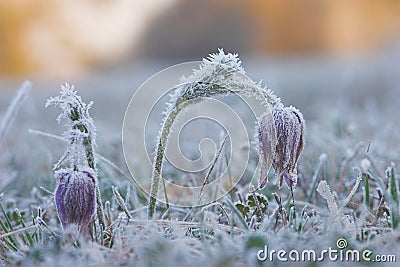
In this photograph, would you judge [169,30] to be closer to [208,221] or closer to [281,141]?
[208,221]

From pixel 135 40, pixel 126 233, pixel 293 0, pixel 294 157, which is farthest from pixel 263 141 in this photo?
pixel 293 0

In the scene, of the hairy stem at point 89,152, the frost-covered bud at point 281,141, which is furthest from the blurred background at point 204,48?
the hairy stem at point 89,152

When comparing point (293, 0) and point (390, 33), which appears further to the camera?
point (293, 0)

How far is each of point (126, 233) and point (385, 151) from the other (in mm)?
1263

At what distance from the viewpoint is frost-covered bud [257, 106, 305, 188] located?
50.6 inches

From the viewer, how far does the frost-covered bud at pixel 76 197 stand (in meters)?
1.23

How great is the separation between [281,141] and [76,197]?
411 mm

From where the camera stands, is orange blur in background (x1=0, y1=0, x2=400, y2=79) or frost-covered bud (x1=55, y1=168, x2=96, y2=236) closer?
frost-covered bud (x1=55, y1=168, x2=96, y2=236)

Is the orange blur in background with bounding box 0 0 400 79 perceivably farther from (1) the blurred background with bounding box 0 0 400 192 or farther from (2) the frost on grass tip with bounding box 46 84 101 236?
(2) the frost on grass tip with bounding box 46 84 101 236

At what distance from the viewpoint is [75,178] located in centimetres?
123

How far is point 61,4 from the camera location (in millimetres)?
15391

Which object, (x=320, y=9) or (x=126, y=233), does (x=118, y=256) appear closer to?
(x=126, y=233)

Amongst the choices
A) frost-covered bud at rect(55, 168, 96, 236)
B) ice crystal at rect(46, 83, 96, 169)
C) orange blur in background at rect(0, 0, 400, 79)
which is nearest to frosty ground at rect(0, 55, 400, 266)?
frost-covered bud at rect(55, 168, 96, 236)

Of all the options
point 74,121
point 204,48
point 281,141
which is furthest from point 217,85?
point 204,48
